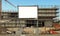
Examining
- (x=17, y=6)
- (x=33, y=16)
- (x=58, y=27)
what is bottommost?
(x=58, y=27)

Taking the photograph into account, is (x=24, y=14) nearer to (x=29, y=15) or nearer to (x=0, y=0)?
(x=29, y=15)

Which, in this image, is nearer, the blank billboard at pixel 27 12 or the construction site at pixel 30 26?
the construction site at pixel 30 26

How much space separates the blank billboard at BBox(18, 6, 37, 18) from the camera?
41.7 feet

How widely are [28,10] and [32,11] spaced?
0.37m

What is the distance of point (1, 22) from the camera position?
13.8m

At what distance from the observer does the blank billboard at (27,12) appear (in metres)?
12.7

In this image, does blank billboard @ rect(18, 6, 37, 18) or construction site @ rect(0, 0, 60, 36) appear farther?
blank billboard @ rect(18, 6, 37, 18)

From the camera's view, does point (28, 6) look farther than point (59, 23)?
No

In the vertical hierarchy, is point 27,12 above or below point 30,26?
above

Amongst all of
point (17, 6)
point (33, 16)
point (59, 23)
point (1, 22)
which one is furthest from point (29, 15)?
point (59, 23)

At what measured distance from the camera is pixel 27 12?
13.0 meters

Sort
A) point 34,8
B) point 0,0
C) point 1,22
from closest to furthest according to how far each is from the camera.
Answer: point 34,8, point 1,22, point 0,0

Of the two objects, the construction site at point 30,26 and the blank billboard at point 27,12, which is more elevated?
the blank billboard at point 27,12

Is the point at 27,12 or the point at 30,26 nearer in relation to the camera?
the point at 27,12
